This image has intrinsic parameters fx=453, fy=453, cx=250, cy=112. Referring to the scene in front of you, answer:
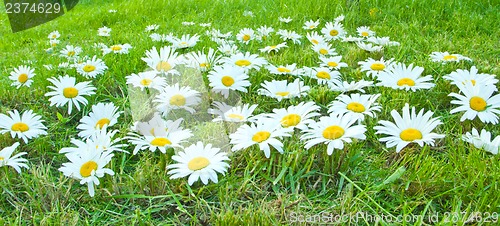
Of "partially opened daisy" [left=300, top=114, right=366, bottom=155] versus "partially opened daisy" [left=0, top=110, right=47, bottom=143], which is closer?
"partially opened daisy" [left=300, top=114, right=366, bottom=155]

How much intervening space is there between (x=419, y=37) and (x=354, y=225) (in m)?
2.00

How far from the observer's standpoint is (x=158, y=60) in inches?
78.2

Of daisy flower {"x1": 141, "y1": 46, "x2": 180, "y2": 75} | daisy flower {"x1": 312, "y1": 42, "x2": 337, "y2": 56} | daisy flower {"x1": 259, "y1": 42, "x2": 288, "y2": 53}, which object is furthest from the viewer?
daisy flower {"x1": 259, "y1": 42, "x2": 288, "y2": 53}

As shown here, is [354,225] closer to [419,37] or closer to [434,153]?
[434,153]

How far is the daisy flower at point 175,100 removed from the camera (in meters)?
1.63

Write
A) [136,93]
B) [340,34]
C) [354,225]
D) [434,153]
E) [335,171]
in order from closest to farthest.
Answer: [354,225], [335,171], [434,153], [136,93], [340,34]

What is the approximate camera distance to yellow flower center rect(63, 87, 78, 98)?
181 centimetres

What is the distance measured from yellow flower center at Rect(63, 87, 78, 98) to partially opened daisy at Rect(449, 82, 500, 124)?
1.41 meters

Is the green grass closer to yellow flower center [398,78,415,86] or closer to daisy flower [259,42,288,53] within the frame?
yellow flower center [398,78,415,86]

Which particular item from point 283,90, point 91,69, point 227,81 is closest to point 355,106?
point 283,90

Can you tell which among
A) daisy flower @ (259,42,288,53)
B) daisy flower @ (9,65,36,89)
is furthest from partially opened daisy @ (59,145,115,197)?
daisy flower @ (259,42,288,53)

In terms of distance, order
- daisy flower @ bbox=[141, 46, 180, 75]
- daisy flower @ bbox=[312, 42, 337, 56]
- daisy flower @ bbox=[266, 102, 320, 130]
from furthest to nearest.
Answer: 1. daisy flower @ bbox=[312, 42, 337, 56]
2. daisy flower @ bbox=[141, 46, 180, 75]
3. daisy flower @ bbox=[266, 102, 320, 130]

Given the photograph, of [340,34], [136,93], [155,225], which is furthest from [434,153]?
[340,34]

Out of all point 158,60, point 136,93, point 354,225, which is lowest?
point 354,225
